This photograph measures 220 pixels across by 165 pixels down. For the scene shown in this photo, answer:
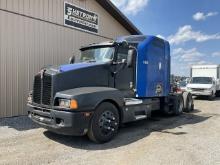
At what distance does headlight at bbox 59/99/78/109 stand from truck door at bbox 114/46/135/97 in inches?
80.4

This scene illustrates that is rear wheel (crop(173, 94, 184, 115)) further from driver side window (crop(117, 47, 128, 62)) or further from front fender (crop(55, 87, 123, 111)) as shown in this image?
front fender (crop(55, 87, 123, 111))

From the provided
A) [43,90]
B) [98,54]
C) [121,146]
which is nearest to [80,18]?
[98,54]

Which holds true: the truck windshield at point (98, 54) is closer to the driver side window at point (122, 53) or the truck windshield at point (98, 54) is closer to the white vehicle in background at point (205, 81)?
the driver side window at point (122, 53)

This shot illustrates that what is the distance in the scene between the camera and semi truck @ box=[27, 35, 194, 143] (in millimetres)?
6355

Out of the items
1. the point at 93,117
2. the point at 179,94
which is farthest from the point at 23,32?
the point at 179,94

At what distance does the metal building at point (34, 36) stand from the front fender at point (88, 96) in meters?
4.29

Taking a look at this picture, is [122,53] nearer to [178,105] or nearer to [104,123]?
[104,123]

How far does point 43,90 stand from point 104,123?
5.90ft

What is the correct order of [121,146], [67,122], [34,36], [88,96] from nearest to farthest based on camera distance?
[67,122]
[88,96]
[121,146]
[34,36]

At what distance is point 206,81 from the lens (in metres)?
22.4

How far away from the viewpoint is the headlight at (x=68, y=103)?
6.19 meters

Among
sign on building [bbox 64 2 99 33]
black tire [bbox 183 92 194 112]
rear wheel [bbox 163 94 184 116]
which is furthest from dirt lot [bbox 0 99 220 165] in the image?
sign on building [bbox 64 2 99 33]

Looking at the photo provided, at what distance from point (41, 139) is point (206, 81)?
59.6 ft

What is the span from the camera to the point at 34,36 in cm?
1087
